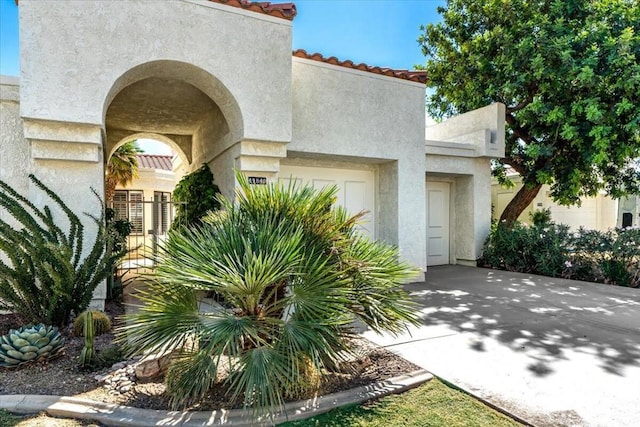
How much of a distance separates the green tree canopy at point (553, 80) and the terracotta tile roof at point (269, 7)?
28.0 feet

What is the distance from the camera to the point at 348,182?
1085 cm

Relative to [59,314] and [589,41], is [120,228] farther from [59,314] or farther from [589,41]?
Answer: [589,41]

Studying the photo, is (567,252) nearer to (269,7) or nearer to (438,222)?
(438,222)

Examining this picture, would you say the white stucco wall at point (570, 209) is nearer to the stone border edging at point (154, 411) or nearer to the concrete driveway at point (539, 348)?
the concrete driveway at point (539, 348)

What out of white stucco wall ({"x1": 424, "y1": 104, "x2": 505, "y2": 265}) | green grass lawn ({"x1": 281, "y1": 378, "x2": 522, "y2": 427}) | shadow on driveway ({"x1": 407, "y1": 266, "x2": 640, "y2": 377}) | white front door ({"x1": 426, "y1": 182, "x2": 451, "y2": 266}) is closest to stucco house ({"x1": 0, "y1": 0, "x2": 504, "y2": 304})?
white stucco wall ({"x1": 424, "y1": 104, "x2": 505, "y2": 265})

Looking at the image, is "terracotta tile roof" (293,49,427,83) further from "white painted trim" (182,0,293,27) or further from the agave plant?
the agave plant

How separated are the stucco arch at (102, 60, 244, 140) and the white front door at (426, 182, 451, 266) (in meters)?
8.10

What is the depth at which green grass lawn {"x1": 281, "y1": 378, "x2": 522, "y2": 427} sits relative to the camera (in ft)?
11.8

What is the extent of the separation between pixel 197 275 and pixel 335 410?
198 cm

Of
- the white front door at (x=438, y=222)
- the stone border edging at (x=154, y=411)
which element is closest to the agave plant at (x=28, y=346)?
the stone border edging at (x=154, y=411)

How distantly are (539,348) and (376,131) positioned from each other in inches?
246

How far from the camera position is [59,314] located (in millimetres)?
5777

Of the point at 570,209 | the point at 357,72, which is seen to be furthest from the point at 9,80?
the point at 570,209

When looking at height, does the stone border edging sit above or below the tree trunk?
below
